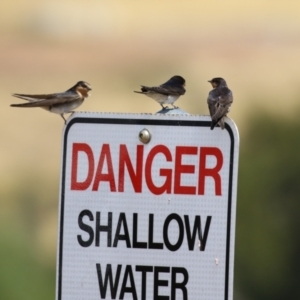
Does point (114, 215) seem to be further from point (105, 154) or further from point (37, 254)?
point (37, 254)

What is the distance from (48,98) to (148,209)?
1842 millimetres

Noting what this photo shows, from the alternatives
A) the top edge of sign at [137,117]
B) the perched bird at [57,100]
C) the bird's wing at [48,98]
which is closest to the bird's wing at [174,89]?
the perched bird at [57,100]

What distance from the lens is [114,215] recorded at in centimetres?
464

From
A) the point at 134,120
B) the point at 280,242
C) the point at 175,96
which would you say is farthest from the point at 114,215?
the point at 280,242

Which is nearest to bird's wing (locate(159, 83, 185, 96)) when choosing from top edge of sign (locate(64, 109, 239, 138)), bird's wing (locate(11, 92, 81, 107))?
bird's wing (locate(11, 92, 81, 107))

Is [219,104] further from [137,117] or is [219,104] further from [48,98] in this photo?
[48,98]

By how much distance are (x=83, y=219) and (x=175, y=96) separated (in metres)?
4.29

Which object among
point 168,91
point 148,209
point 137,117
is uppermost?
point 168,91

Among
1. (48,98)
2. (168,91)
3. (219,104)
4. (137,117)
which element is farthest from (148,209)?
A: (168,91)

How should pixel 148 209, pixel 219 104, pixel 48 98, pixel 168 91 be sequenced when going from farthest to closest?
1. pixel 168 91
2. pixel 48 98
3. pixel 219 104
4. pixel 148 209

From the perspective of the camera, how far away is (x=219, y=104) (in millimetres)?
5355

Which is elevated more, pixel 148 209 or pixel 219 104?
pixel 219 104

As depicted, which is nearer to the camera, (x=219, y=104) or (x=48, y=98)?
(x=219, y=104)

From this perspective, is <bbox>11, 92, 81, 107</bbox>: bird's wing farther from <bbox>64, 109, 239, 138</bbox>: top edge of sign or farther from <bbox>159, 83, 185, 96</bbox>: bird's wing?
<bbox>159, 83, 185, 96</bbox>: bird's wing
